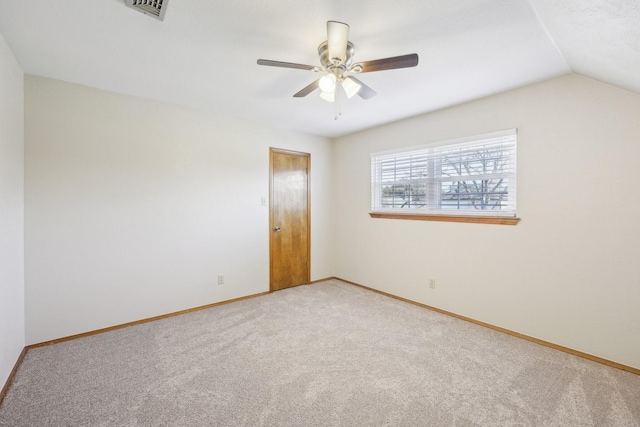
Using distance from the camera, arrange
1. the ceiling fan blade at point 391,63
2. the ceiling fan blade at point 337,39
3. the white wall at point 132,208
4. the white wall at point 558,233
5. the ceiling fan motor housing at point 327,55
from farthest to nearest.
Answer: the white wall at point 132,208
the white wall at point 558,233
the ceiling fan motor housing at point 327,55
the ceiling fan blade at point 391,63
the ceiling fan blade at point 337,39

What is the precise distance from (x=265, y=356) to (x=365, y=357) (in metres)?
0.86

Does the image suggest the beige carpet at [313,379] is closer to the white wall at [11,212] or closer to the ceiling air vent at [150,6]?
the white wall at [11,212]

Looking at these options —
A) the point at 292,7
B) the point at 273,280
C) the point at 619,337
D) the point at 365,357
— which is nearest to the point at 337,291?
the point at 273,280

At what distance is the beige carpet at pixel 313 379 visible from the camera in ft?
5.78

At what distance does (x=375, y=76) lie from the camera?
253 centimetres

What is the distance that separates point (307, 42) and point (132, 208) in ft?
8.19

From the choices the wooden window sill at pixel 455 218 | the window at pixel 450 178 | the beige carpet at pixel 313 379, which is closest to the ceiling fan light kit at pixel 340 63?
the window at pixel 450 178

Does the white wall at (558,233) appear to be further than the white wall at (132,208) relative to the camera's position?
No

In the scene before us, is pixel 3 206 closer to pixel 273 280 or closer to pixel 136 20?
pixel 136 20

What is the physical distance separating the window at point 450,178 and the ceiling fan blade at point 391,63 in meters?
1.74

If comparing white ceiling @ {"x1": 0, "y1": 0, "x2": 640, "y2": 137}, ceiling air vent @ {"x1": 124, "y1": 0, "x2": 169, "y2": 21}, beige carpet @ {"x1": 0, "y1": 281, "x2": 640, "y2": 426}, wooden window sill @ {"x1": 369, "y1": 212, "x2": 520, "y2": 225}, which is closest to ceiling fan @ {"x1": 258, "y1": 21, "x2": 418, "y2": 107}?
white ceiling @ {"x1": 0, "y1": 0, "x2": 640, "y2": 137}

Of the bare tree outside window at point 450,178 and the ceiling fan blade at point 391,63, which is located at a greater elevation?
the ceiling fan blade at point 391,63

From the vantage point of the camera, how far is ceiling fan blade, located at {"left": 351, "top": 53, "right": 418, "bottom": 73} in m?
1.71

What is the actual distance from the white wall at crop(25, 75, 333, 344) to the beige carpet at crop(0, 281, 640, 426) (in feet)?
1.28
